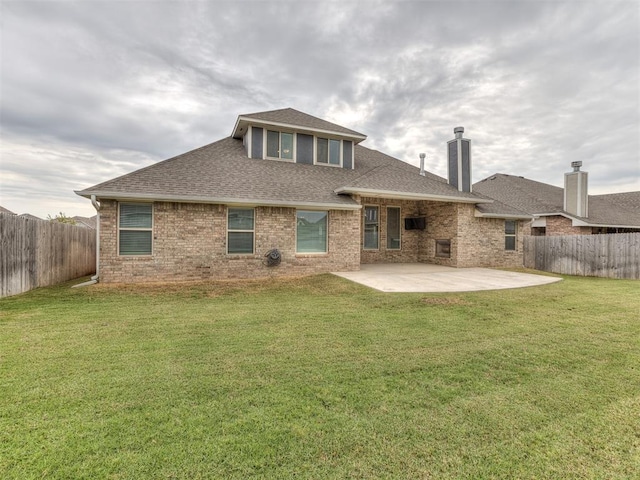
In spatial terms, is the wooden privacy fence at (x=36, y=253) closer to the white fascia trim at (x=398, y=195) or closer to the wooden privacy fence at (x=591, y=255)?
the white fascia trim at (x=398, y=195)

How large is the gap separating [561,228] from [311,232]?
54.3ft

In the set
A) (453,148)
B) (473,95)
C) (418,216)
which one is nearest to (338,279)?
(418,216)

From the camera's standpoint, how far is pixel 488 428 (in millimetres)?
2268

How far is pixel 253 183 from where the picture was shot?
10289mm

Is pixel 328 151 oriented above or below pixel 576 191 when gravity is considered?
above

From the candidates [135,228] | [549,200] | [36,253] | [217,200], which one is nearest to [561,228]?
[549,200]

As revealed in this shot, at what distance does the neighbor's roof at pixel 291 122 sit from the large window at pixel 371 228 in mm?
3438

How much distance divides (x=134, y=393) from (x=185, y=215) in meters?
7.24

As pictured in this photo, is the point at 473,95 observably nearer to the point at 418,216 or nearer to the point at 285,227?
the point at 418,216

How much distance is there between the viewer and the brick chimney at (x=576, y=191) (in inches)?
655

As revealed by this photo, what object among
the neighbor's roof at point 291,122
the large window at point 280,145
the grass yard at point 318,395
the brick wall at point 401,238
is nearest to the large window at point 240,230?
the large window at point 280,145

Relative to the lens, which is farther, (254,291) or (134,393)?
(254,291)

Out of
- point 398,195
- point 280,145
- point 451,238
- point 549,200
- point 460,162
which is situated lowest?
point 451,238

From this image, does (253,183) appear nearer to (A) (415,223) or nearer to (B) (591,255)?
(A) (415,223)
